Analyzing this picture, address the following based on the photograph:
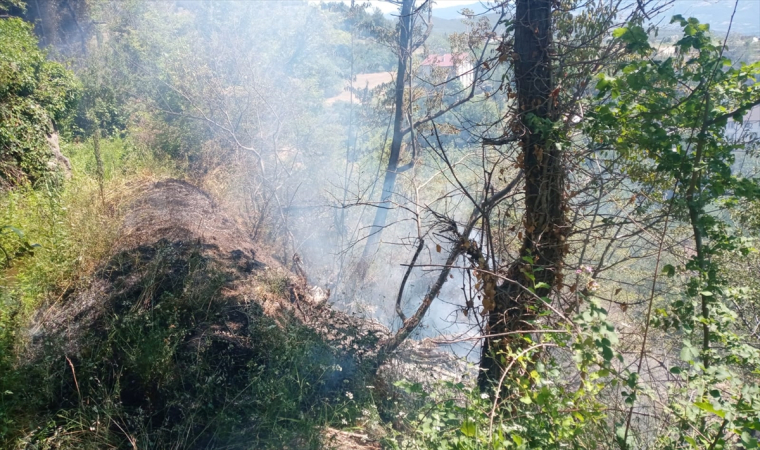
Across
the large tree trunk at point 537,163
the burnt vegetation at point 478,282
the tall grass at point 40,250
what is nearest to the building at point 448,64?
the burnt vegetation at point 478,282

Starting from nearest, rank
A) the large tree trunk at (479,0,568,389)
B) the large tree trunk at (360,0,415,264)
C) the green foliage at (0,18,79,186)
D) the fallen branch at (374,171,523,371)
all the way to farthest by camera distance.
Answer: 1. the large tree trunk at (479,0,568,389)
2. the fallen branch at (374,171,523,371)
3. the green foliage at (0,18,79,186)
4. the large tree trunk at (360,0,415,264)

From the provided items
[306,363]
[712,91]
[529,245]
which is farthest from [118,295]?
[712,91]

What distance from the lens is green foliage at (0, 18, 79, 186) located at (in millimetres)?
6219

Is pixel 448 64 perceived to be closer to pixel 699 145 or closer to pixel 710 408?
pixel 699 145

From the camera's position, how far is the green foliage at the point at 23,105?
6219mm

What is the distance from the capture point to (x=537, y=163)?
10.0 ft

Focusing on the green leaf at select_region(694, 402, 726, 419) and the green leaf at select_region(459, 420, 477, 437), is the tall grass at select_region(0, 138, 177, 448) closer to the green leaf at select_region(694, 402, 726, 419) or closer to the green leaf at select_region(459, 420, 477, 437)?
the green leaf at select_region(459, 420, 477, 437)

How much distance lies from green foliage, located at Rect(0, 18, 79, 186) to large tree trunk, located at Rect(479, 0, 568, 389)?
6.70 metres

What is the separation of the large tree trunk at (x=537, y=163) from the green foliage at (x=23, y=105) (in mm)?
6695

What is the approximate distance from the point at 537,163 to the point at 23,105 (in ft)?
26.0

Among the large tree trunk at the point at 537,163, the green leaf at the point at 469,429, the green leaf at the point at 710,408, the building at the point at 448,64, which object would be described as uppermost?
the building at the point at 448,64

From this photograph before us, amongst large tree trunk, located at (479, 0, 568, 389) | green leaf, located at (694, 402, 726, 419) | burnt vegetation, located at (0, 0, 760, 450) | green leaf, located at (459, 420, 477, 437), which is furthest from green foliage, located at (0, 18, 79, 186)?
green leaf, located at (694, 402, 726, 419)

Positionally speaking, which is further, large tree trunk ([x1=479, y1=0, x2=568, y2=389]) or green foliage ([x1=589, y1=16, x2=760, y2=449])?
large tree trunk ([x1=479, y1=0, x2=568, y2=389])

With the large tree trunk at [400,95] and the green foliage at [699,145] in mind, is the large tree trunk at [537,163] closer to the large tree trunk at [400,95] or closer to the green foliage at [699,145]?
the green foliage at [699,145]
